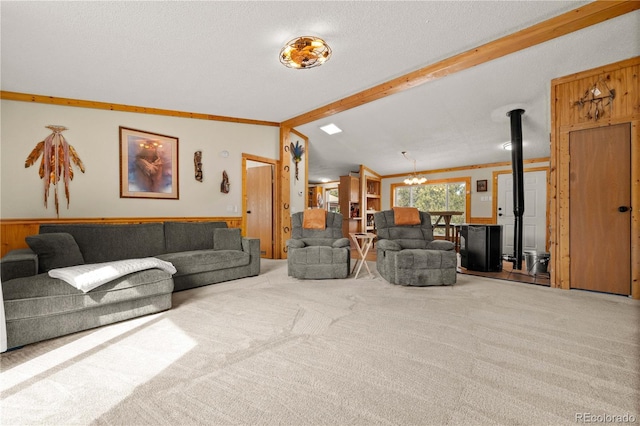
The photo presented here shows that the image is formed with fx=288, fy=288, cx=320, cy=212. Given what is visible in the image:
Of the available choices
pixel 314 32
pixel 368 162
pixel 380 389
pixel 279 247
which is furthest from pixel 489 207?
pixel 380 389

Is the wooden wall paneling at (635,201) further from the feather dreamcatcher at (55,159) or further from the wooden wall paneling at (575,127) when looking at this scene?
the feather dreamcatcher at (55,159)

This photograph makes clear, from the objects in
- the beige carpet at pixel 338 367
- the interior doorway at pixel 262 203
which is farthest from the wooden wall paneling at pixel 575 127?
the interior doorway at pixel 262 203

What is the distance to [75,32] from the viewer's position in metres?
2.62

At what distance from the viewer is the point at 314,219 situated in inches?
177

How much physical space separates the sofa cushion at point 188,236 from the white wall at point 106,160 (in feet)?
2.28

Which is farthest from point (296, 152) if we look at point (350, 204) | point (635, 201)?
point (635, 201)

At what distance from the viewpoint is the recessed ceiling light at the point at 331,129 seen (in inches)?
237

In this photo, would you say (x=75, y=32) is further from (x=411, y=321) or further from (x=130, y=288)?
(x=411, y=321)

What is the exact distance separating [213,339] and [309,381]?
862 mm

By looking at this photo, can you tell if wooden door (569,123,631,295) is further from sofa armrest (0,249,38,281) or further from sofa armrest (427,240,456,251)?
sofa armrest (0,249,38,281)

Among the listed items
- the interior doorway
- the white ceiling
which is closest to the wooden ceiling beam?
the white ceiling

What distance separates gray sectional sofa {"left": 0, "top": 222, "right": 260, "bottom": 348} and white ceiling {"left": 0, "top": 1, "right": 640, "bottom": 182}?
180 centimetres

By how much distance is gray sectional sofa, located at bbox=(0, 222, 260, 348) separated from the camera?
198cm

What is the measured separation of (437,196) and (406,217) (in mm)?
4956
